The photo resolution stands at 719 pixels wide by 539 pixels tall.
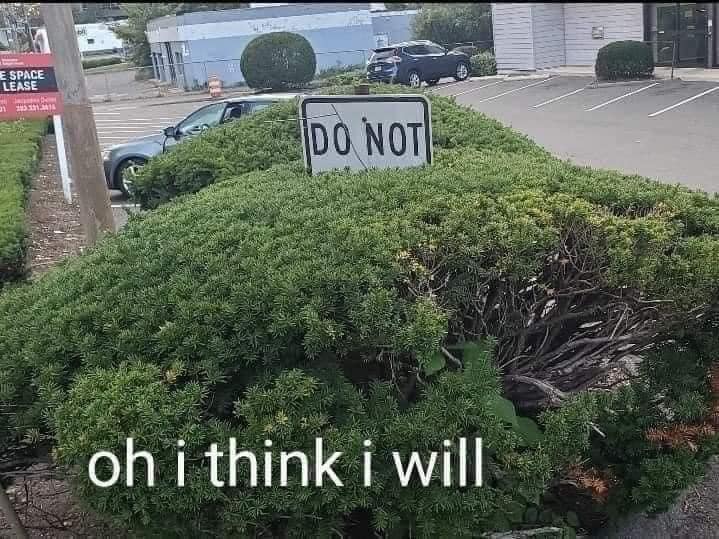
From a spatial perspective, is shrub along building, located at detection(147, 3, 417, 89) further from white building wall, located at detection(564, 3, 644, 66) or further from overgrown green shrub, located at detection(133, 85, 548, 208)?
overgrown green shrub, located at detection(133, 85, 548, 208)

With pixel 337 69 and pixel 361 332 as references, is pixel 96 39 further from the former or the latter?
pixel 361 332

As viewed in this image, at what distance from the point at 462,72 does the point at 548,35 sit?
3235mm

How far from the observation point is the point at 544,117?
19.0 m

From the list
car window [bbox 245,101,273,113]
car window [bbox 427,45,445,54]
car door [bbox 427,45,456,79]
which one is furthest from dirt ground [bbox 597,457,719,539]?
car window [bbox 427,45,445,54]

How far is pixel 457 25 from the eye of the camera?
37.4 m

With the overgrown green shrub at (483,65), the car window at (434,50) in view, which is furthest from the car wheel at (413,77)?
the overgrown green shrub at (483,65)

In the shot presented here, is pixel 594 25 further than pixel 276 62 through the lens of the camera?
No

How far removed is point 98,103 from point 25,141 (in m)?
20.3

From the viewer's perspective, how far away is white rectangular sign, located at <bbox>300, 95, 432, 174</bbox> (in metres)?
3.68

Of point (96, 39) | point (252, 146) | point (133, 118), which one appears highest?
point (96, 39)

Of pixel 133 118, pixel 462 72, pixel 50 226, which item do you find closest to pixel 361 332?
pixel 50 226

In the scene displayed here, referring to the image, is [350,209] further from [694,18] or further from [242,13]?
[242,13]

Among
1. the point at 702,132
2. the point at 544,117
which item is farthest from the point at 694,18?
the point at 702,132

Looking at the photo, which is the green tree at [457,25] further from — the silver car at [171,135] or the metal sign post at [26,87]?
the metal sign post at [26,87]
